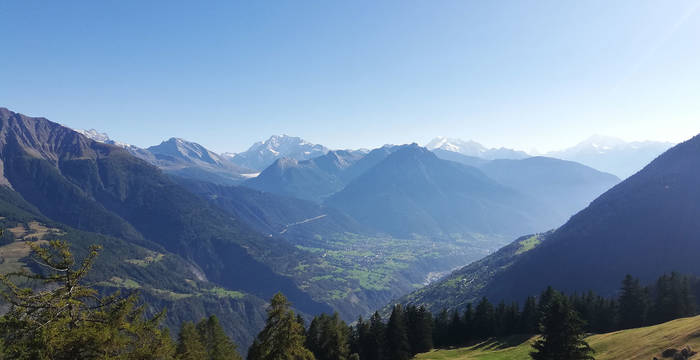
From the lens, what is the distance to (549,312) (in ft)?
121

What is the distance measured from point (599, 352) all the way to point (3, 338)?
66176 millimetres

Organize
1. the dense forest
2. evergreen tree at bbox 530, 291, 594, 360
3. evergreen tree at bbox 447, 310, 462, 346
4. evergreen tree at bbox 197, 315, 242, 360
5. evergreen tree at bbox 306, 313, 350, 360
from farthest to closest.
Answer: evergreen tree at bbox 447, 310, 462, 346 → evergreen tree at bbox 306, 313, 350, 360 → evergreen tree at bbox 197, 315, 242, 360 → evergreen tree at bbox 530, 291, 594, 360 → the dense forest

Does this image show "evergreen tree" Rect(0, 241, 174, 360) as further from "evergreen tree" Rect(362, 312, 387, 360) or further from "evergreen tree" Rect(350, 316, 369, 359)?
"evergreen tree" Rect(350, 316, 369, 359)

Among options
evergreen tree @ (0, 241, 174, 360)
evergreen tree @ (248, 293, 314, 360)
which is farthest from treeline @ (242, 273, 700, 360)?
evergreen tree @ (0, 241, 174, 360)

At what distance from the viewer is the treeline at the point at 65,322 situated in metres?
17.5

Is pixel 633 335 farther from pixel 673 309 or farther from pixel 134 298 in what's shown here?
pixel 134 298

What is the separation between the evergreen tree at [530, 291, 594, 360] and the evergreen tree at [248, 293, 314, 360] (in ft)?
79.4

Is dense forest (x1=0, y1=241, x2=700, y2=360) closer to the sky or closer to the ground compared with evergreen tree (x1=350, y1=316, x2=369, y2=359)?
closer to the sky

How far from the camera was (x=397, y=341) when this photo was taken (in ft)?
245

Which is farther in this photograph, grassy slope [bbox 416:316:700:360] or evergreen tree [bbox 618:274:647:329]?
evergreen tree [bbox 618:274:647:329]

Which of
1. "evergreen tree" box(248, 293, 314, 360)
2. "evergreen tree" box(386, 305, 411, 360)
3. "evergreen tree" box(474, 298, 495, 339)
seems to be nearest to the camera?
"evergreen tree" box(248, 293, 314, 360)

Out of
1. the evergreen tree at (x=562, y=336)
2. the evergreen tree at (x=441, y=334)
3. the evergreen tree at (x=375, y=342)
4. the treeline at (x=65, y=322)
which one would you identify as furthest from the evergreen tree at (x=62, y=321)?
the evergreen tree at (x=441, y=334)

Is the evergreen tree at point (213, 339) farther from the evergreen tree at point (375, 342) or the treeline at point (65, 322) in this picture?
the treeline at point (65, 322)

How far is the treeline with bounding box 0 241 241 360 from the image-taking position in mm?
17531
